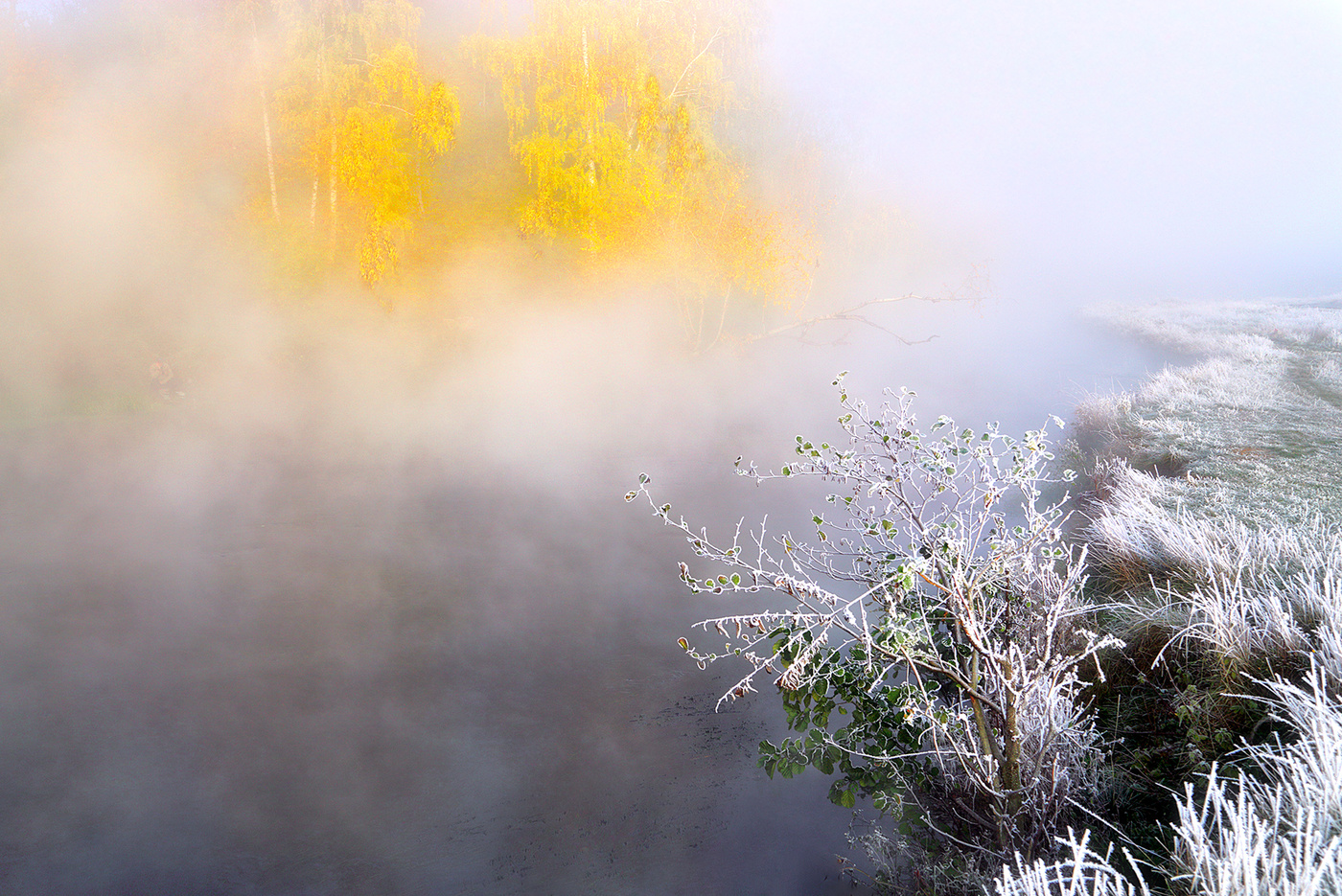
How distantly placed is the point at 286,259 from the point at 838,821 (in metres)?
13.8

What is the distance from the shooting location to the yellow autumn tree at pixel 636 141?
1236 cm

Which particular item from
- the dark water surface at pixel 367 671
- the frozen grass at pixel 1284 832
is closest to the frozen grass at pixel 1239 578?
the frozen grass at pixel 1284 832

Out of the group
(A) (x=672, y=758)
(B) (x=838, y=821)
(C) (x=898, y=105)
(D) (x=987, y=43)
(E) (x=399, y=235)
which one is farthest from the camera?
(D) (x=987, y=43)

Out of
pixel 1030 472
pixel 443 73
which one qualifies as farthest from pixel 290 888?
pixel 443 73

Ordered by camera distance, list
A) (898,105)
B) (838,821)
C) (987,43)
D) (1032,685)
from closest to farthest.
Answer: (1032,685), (838,821), (898,105), (987,43)

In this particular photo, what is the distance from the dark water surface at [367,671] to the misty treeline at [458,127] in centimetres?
454

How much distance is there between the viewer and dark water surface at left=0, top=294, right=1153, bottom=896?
3500 millimetres

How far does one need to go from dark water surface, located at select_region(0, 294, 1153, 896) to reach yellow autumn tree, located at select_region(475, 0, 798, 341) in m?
4.58

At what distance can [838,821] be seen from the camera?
3.70 meters

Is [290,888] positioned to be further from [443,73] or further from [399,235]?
[443,73]

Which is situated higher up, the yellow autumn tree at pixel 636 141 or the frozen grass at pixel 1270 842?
the yellow autumn tree at pixel 636 141

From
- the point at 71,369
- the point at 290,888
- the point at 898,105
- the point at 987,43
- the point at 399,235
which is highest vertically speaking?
the point at 987,43

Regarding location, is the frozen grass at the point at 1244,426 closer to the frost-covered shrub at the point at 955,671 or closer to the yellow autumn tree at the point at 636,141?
the frost-covered shrub at the point at 955,671

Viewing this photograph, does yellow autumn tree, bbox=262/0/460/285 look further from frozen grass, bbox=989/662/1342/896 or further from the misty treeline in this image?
frozen grass, bbox=989/662/1342/896
